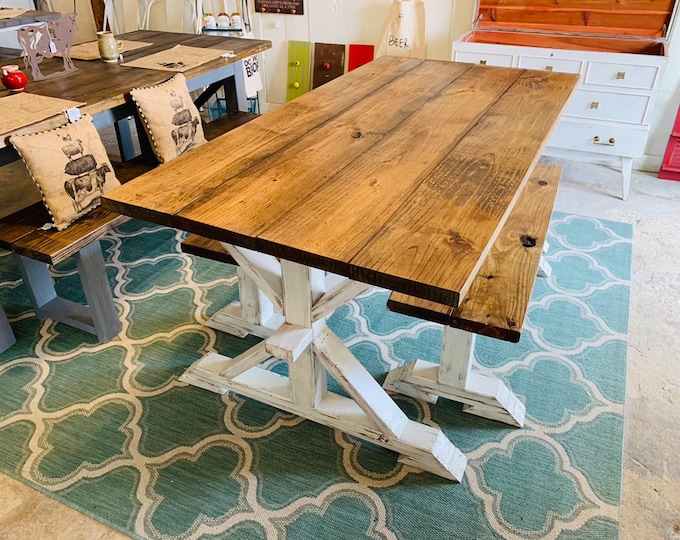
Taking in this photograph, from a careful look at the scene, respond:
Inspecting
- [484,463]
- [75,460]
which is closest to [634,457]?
[484,463]

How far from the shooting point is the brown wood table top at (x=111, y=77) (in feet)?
6.61

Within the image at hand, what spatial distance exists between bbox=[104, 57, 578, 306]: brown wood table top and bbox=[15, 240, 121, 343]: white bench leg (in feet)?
2.37

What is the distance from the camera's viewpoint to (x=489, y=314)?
1.33m

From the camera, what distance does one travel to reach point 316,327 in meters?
1.47

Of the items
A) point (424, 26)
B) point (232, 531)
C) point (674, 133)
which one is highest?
point (424, 26)

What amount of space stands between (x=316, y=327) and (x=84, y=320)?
3.33 feet

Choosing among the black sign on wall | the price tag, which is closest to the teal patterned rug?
the price tag

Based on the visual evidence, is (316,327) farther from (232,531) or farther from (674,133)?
(674,133)

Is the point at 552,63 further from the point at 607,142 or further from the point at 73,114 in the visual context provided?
the point at 73,114

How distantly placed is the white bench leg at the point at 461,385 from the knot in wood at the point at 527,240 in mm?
334

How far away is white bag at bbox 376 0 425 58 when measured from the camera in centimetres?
332

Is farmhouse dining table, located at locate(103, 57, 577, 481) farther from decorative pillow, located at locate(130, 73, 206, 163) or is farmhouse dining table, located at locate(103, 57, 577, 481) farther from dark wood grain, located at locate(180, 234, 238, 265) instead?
decorative pillow, located at locate(130, 73, 206, 163)

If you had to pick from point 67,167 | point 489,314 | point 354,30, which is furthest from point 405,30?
point 489,314

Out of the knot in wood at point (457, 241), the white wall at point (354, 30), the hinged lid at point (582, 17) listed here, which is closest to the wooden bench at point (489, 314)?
the knot in wood at point (457, 241)
